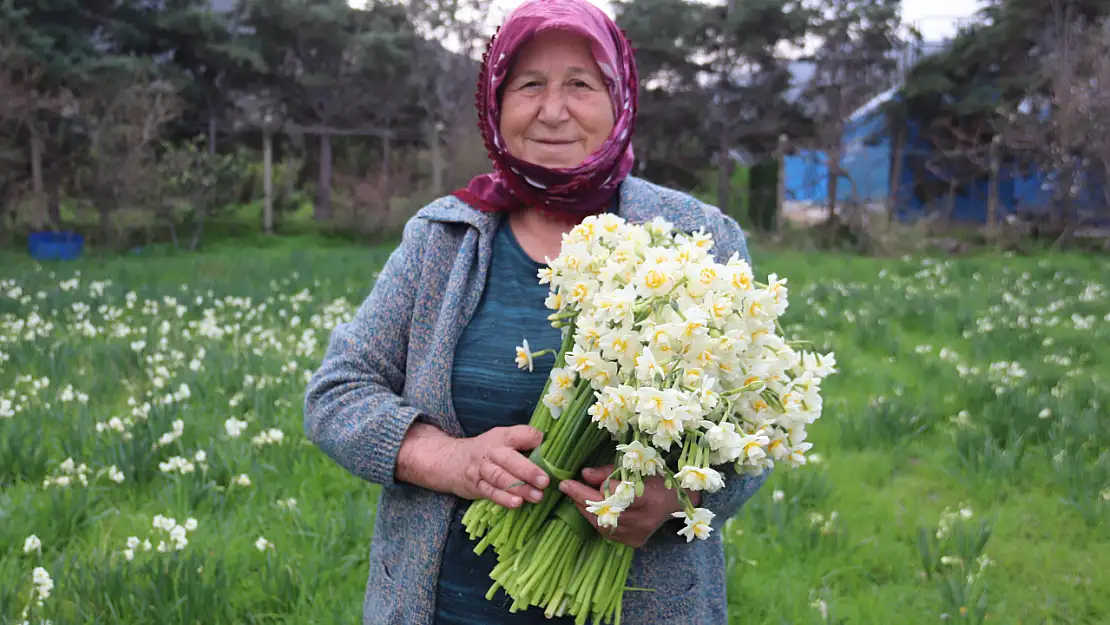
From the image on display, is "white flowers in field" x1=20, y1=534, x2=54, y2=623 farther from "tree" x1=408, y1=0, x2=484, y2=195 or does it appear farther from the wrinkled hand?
"tree" x1=408, y1=0, x2=484, y2=195

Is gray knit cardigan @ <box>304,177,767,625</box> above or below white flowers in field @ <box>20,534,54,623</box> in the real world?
above

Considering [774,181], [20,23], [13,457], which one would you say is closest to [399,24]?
[20,23]


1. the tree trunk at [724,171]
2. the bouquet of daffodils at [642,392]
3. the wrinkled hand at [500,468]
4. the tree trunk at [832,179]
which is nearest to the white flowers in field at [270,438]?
the wrinkled hand at [500,468]

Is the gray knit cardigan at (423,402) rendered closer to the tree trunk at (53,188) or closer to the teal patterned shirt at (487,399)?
the teal patterned shirt at (487,399)

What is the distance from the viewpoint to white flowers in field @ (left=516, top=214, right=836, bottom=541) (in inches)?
47.0

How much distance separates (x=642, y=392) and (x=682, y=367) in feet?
0.27

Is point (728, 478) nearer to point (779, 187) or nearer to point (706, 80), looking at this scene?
point (779, 187)

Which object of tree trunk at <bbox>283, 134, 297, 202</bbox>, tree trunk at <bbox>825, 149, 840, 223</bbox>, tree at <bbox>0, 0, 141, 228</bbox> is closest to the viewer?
tree at <bbox>0, 0, 141, 228</bbox>

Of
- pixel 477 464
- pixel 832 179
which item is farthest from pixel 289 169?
pixel 477 464

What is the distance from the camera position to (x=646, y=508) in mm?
1349

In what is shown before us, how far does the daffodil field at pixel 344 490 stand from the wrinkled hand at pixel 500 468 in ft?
4.08

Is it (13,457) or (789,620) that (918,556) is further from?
(13,457)

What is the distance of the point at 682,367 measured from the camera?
1.21m

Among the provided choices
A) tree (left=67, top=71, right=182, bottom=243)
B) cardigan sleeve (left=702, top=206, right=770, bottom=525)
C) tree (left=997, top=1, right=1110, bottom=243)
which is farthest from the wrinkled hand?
tree (left=997, top=1, right=1110, bottom=243)
